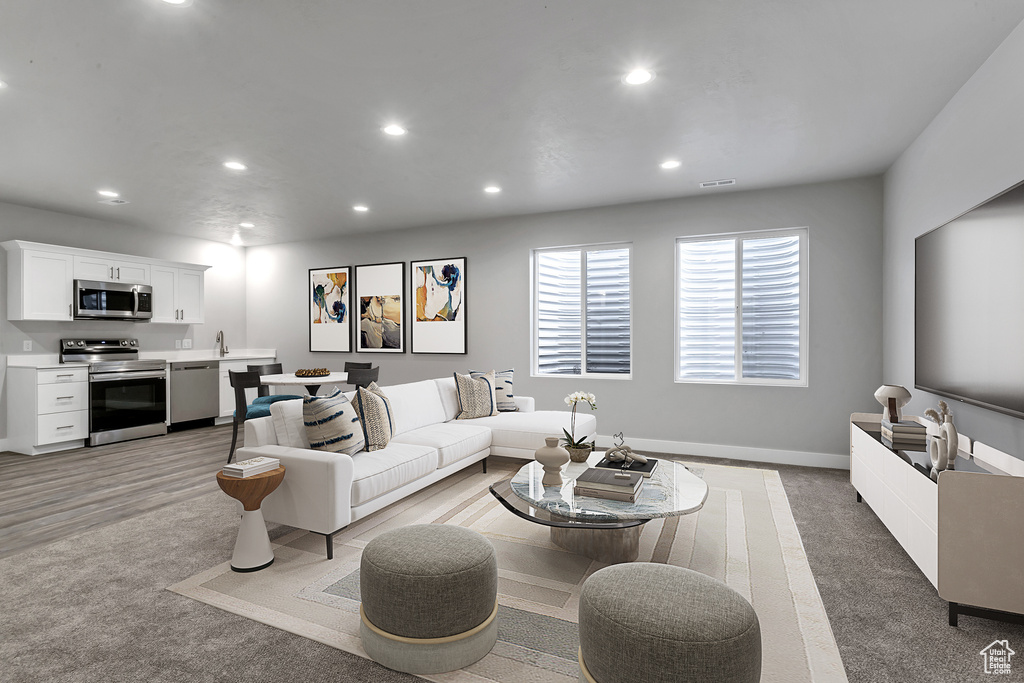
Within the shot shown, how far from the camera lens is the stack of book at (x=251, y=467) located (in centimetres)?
262

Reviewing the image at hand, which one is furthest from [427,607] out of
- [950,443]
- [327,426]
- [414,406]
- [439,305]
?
[439,305]

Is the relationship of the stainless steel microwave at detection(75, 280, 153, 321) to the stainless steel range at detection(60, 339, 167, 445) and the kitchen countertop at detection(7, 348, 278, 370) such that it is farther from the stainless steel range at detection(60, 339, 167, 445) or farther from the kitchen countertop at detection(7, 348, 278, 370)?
the kitchen countertop at detection(7, 348, 278, 370)

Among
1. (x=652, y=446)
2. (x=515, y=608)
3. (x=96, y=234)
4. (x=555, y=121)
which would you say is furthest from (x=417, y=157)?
(x=96, y=234)

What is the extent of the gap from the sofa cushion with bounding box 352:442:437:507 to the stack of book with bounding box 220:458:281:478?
1.44 ft

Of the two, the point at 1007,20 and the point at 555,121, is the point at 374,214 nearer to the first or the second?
the point at 555,121

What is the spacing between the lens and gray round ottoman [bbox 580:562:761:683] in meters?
1.42

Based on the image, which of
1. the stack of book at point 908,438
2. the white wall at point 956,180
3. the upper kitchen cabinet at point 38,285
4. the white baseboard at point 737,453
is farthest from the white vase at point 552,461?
the upper kitchen cabinet at point 38,285

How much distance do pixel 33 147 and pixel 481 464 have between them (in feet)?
14.0

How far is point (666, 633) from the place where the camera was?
1449 mm

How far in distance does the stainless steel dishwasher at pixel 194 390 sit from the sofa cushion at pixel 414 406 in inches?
154

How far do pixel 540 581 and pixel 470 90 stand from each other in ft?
8.96

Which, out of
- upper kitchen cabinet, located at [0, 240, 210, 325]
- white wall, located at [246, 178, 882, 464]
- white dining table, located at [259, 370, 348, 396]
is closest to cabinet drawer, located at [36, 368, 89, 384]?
upper kitchen cabinet, located at [0, 240, 210, 325]

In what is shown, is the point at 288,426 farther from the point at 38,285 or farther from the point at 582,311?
the point at 38,285

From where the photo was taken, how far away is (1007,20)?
237 cm
